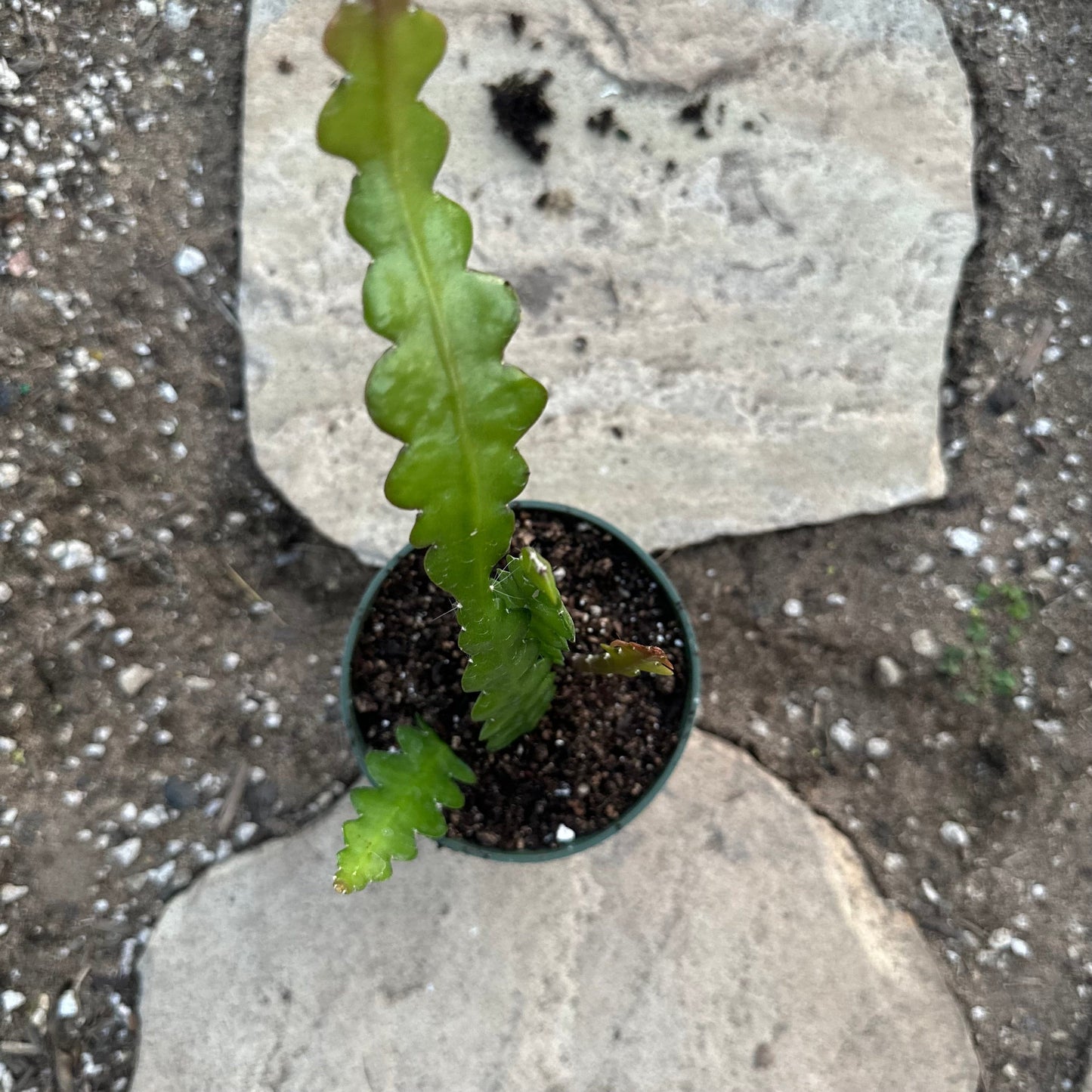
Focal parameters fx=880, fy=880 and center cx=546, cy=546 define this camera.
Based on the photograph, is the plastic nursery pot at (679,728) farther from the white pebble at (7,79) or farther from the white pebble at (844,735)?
the white pebble at (7,79)

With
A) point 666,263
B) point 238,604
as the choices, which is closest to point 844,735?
point 666,263

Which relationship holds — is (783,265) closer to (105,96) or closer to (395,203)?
(395,203)

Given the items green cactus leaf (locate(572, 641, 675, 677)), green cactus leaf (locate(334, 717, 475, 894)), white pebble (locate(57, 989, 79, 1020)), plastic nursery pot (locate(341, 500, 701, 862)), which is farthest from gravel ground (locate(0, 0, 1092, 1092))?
green cactus leaf (locate(572, 641, 675, 677))

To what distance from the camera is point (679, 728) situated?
1299 millimetres

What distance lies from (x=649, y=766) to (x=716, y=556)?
0.51m

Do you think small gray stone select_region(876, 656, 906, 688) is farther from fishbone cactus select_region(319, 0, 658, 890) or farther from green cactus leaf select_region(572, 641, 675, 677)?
fishbone cactus select_region(319, 0, 658, 890)

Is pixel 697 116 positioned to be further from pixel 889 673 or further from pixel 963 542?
pixel 889 673

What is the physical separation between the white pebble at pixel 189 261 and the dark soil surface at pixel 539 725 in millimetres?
787

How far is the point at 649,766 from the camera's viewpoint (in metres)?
1.29

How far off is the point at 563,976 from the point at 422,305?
47.6 inches

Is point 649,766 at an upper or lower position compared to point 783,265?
lower

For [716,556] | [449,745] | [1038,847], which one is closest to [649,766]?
[449,745]

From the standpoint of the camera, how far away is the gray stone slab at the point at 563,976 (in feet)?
4.79

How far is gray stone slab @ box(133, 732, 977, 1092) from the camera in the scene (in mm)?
1459
